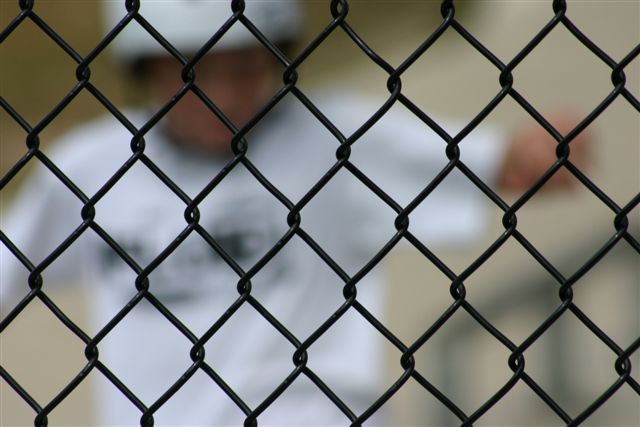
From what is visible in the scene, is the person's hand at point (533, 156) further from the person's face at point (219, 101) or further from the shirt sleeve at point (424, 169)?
the person's face at point (219, 101)

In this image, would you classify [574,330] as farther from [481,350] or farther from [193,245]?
[193,245]

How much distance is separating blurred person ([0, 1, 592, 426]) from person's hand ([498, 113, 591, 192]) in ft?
0.23

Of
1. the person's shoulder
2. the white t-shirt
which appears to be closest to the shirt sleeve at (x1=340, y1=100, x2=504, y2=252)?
the white t-shirt

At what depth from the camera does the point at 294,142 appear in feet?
7.34

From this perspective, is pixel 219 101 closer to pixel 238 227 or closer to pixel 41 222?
pixel 238 227

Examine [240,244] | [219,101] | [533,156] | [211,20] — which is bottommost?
[533,156]

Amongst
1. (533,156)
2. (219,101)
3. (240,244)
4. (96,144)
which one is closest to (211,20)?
(219,101)

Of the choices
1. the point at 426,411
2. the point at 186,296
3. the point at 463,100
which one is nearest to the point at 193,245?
the point at 186,296

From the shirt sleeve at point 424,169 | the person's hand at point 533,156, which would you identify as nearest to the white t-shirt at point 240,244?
the shirt sleeve at point 424,169

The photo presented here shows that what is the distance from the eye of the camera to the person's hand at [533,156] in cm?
173

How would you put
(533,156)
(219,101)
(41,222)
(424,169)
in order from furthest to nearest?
(219,101) → (424,169) → (41,222) → (533,156)

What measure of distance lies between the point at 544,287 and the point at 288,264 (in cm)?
140

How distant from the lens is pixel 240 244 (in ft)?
7.06

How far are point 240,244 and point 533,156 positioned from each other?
0.68 metres
